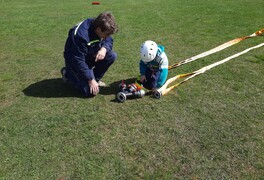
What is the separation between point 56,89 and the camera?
4938mm

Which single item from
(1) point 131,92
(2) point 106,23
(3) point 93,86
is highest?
(2) point 106,23

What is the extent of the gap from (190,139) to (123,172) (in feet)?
3.13

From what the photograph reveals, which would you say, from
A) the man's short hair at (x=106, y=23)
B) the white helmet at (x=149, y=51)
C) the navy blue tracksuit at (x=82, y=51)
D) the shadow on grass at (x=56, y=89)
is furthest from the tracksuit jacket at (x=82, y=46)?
the white helmet at (x=149, y=51)

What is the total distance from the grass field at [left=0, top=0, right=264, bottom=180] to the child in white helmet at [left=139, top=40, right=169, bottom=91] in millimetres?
281

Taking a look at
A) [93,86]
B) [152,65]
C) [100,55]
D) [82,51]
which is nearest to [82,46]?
[82,51]

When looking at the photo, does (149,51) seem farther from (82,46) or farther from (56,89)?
(56,89)

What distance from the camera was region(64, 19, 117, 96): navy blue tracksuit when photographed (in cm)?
432

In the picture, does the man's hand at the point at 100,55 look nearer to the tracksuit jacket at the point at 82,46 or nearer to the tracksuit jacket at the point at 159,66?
the tracksuit jacket at the point at 82,46

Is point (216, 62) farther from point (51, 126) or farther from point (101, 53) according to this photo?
point (51, 126)

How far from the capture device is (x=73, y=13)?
10.8 metres

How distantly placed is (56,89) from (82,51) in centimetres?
94

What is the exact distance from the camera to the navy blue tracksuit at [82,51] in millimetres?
4320

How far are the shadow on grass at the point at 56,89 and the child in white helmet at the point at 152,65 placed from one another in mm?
498

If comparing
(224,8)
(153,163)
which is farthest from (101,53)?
(224,8)
